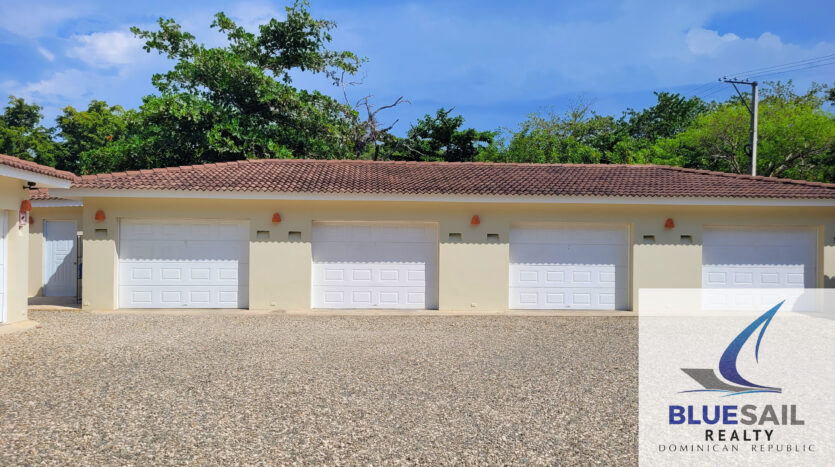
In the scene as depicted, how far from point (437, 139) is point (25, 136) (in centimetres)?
2722


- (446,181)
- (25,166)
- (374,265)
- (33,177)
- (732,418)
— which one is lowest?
(732,418)

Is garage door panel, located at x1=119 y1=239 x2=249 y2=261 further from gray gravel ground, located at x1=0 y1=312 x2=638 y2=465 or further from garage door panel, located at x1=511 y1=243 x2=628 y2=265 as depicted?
garage door panel, located at x1=511 y1=243 x2=628 y2=265

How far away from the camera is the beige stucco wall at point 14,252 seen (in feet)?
32.4

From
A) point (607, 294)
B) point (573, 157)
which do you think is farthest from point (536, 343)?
A: point (573, 157)

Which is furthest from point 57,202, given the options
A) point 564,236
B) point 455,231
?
point 564,236

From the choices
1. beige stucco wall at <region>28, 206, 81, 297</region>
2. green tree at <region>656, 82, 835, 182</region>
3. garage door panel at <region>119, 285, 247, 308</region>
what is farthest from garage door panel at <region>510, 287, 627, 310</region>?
green tree at <region>656, 82, 835, 182</region>

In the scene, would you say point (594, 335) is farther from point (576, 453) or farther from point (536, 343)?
point (576, 453)

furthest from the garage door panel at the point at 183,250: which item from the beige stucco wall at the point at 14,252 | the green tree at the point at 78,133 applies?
the green tree at the point at 78,133

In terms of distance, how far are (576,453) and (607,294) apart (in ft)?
31.2

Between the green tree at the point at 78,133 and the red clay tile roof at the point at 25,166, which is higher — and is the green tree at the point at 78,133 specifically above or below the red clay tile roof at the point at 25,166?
above

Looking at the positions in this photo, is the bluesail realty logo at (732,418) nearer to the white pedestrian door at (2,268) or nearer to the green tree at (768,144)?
the white pedestrian door at (2,268)

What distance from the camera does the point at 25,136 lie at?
119ft

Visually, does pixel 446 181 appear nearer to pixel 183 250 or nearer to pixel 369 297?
pixel 369 297

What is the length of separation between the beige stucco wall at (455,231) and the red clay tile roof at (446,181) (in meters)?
0.45
